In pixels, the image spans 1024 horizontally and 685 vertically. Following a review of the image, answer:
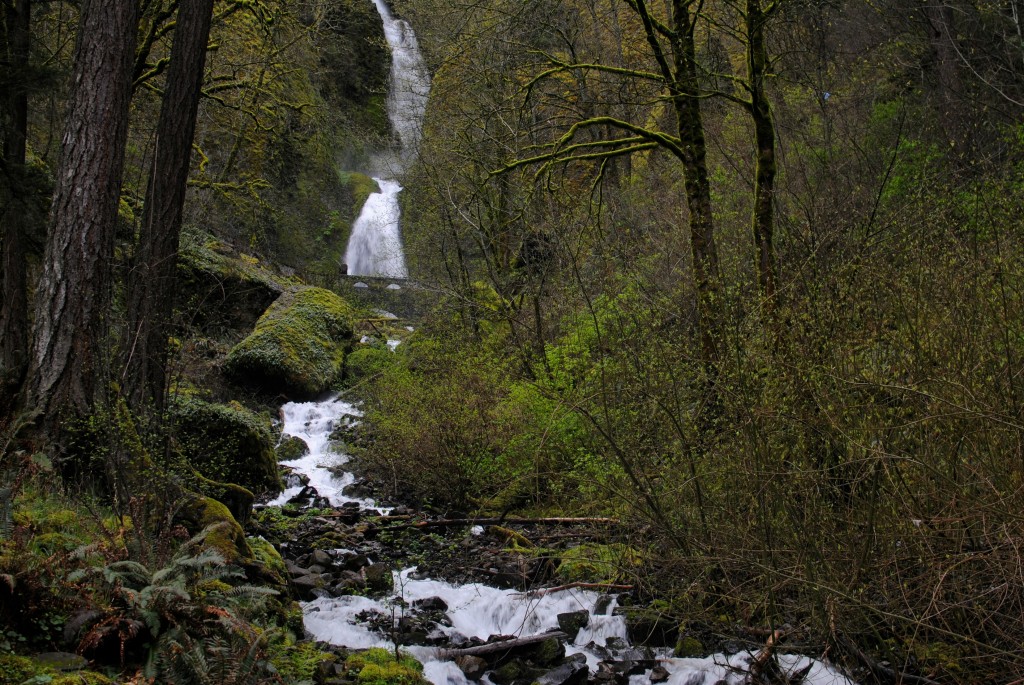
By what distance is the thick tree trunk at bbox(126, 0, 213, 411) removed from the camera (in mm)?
6758

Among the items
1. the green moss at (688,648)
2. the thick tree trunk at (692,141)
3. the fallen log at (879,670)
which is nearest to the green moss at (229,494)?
the green moss at (688,648)

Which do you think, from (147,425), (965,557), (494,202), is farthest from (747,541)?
(494,202)

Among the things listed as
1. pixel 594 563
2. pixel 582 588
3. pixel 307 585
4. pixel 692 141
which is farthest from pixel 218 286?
pixel 594 563

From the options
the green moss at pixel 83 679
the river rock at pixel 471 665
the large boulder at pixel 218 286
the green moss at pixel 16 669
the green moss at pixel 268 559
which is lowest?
the river rock at pixel 471 665

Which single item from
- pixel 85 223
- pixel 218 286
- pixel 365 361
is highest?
pixel 85 223

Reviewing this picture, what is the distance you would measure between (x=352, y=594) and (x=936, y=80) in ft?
37.7

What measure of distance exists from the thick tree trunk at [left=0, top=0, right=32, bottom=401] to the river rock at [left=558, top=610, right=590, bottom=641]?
560 cm

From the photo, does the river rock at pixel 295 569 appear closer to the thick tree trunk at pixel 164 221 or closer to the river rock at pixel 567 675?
the thick tree trunk at pixel 164 221

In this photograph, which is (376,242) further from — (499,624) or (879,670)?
(879,670)

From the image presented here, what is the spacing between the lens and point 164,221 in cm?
718

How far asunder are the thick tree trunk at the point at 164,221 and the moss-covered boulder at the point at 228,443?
1.52 meters

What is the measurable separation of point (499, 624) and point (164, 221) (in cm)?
465

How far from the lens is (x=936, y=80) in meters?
12.3

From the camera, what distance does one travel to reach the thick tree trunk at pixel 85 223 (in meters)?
6.55
